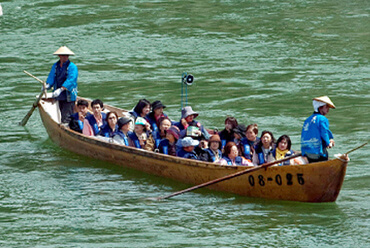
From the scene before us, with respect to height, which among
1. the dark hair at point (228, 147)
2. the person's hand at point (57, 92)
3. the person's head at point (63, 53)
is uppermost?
the person's head at point (63, 53)

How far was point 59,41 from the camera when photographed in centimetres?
2708

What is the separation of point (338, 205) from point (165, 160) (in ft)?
9.41

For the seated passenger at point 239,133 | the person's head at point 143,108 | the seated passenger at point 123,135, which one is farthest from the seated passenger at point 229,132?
the person's head at point 143,108

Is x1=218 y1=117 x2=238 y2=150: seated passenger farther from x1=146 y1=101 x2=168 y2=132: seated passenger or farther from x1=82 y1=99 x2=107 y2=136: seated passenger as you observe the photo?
x1=82 y1=99 x2=107 y2=136: seated passenger

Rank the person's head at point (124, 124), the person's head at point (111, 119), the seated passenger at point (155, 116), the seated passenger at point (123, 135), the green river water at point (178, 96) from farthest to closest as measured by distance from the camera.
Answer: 1. the seated passenger at point (155, 116)
2. the person's head at point (111, 119)
3. the seated passenger at point (123, 135)
4. the person's head at point (124, 124)
5. the green river water at point (178, 96)

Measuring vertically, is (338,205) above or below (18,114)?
below

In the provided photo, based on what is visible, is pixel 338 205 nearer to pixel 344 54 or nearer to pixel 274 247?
pixel 274 247

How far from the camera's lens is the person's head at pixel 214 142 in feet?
43.7

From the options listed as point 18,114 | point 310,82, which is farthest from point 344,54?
point 18,114

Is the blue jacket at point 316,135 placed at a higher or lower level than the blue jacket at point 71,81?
lower

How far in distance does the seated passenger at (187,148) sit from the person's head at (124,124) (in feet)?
4.21

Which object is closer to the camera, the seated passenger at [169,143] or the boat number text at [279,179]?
the boat number text at [279,179]

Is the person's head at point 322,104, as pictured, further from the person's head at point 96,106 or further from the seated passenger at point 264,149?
the person's head at point 96,106

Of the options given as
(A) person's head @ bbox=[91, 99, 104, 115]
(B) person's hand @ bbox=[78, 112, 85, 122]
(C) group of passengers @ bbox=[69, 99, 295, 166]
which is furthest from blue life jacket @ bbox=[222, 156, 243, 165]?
(B) person's hand @ bbox=[78, 112, 85, 122]
